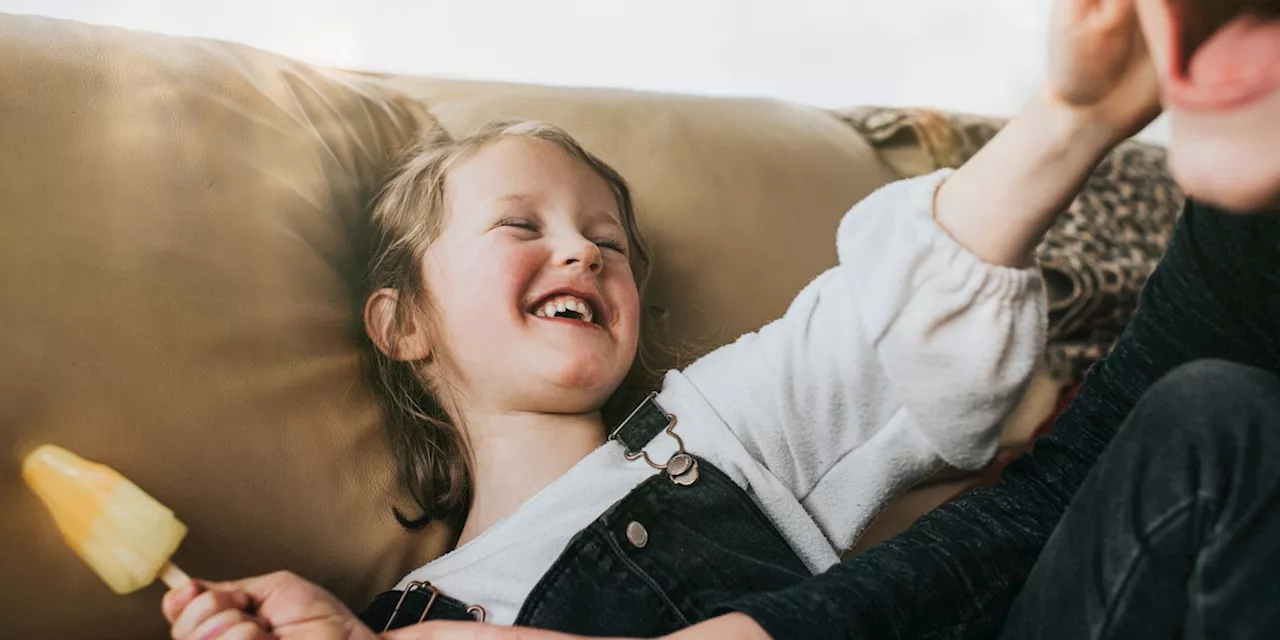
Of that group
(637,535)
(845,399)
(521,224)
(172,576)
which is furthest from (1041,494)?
(172,576)

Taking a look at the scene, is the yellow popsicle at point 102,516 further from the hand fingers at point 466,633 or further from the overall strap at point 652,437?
the overall strap at point 652,437

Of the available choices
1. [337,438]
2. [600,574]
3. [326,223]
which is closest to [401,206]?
[326,223]

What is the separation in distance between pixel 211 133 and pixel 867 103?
0.57m

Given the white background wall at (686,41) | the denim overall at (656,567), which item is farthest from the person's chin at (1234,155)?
the white background wall at (686,41)

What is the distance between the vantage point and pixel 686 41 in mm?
812

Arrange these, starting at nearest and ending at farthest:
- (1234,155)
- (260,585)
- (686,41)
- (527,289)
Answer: (1234,155) → (260,585) → (527,289) → (686,41)

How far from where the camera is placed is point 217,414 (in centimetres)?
46

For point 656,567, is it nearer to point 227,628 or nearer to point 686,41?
point 227,628

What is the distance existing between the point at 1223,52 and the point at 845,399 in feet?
0.81

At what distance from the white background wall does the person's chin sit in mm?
383

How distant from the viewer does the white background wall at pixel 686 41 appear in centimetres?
68

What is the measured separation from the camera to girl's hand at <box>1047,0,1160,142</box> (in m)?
0.38

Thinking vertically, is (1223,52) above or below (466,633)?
above

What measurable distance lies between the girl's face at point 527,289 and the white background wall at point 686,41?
0.20 metres
